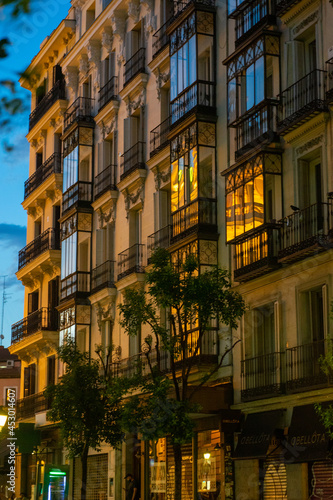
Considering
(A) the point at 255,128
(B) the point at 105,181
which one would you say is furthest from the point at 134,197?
(A) the point at 255,128

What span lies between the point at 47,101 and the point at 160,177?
15.3 m

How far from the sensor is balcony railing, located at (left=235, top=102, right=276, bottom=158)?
22328 mm

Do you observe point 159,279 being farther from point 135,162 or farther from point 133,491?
point 135,162

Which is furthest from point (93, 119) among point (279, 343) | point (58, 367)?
point (279, 343)

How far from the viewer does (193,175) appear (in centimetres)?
2588

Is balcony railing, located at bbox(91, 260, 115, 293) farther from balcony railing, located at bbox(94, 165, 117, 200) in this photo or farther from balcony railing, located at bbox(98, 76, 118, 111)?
balcony railing, located at bbox(98, 76, 118, 111)

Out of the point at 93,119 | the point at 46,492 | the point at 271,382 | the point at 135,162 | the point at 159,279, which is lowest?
the point at 46,492

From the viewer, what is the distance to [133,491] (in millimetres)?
26859

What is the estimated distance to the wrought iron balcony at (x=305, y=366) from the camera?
1967cm

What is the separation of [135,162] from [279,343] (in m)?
12.1

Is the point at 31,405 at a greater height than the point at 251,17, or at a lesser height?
lesser

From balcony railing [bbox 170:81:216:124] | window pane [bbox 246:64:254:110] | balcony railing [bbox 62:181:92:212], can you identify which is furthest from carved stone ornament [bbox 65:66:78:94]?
window pane [bbox 246:64:254:110]

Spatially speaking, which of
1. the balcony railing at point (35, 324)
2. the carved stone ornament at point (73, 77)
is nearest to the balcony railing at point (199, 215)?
the balcony railing at point (35, 324)

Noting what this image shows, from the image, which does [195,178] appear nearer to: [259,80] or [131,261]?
[259,80]
